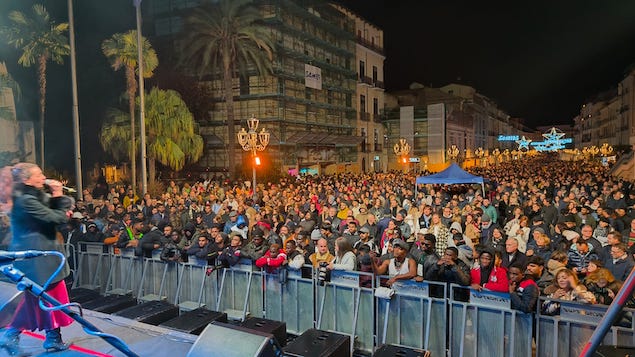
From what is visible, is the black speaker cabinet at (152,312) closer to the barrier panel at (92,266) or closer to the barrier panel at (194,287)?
the barrier panel at (194,287)

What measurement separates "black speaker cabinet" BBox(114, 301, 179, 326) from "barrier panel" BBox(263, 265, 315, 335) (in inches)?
62.4

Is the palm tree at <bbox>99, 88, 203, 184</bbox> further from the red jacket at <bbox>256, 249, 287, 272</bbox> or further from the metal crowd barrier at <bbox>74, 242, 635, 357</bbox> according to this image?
the red jacket at <bbox>256, 249, 287, 272</bbox>

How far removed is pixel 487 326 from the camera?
5969mm

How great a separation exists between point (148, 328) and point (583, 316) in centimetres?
517

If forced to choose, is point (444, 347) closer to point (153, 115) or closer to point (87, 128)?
point (153, 115)

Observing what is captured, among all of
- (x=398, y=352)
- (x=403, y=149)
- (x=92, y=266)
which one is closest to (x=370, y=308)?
(x=398, y=352)

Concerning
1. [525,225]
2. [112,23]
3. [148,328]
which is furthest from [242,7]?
[148,328]

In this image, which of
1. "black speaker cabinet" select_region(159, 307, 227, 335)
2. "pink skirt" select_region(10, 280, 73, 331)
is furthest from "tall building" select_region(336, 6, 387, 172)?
"pink skirt" select_region(10, 280, 73, 331)

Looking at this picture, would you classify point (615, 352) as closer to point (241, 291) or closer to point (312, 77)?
point (241, 291)

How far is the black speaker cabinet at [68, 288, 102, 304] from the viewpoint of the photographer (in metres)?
8.23

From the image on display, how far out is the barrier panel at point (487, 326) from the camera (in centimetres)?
573

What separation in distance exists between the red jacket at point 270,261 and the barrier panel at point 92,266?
3858 mm

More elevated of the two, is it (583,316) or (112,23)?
(112,23)

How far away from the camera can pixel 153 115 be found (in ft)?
86.9
